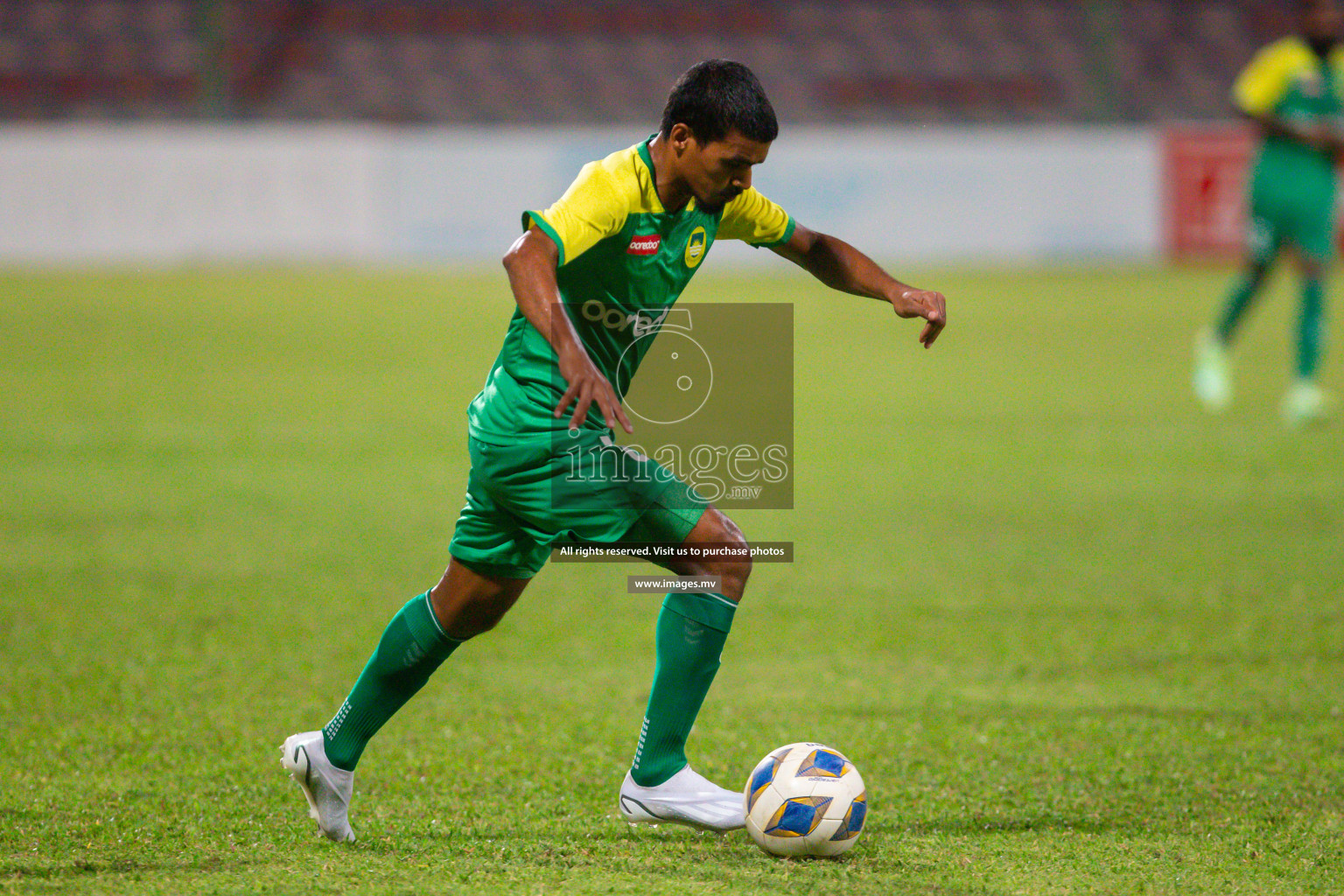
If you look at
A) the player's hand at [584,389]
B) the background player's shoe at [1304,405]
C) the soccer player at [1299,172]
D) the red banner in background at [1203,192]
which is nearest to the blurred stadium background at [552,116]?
the red banner in background at [1203,192]

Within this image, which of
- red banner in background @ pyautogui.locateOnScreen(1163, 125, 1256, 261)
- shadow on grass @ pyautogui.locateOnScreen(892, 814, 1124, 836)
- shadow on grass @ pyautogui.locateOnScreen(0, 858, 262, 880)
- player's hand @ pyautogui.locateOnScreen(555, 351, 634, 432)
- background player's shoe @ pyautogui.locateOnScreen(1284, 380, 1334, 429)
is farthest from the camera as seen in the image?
red banner in background @ pyautogui.locateOnScreen(1163, 125, 1256, 261)

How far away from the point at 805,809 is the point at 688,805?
0.27 meters

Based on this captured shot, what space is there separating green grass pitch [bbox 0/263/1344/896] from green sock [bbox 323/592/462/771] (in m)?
0.21

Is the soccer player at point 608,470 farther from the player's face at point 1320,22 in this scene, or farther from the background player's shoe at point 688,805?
the player's face at point 1320,22

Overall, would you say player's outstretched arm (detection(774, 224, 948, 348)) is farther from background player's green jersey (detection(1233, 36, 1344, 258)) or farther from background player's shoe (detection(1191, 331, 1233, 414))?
background player's shoe (detection(1191, 331, 1233, 414))

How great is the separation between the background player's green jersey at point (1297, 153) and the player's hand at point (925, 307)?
23.3ft

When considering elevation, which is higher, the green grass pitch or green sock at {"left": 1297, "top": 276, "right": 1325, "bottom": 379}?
green sock at {"left": 1297, "top": 276, "right": 1325, "bottom": 379}

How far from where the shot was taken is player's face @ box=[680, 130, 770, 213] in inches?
116

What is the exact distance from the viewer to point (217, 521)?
7.07 m

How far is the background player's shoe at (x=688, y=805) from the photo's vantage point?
10.5 ft

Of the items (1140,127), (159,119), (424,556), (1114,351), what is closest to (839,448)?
(424,556)

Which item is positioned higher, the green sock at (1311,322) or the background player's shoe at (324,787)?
the green sock at (1311,322)

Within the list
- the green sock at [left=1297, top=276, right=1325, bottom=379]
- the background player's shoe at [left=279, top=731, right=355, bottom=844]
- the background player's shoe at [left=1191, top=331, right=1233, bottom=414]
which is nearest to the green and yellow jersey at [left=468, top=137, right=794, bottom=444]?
the background player's shoe at [left=279, top=731, right=355, bottom=844]

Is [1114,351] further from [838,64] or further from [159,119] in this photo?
[159,119]
